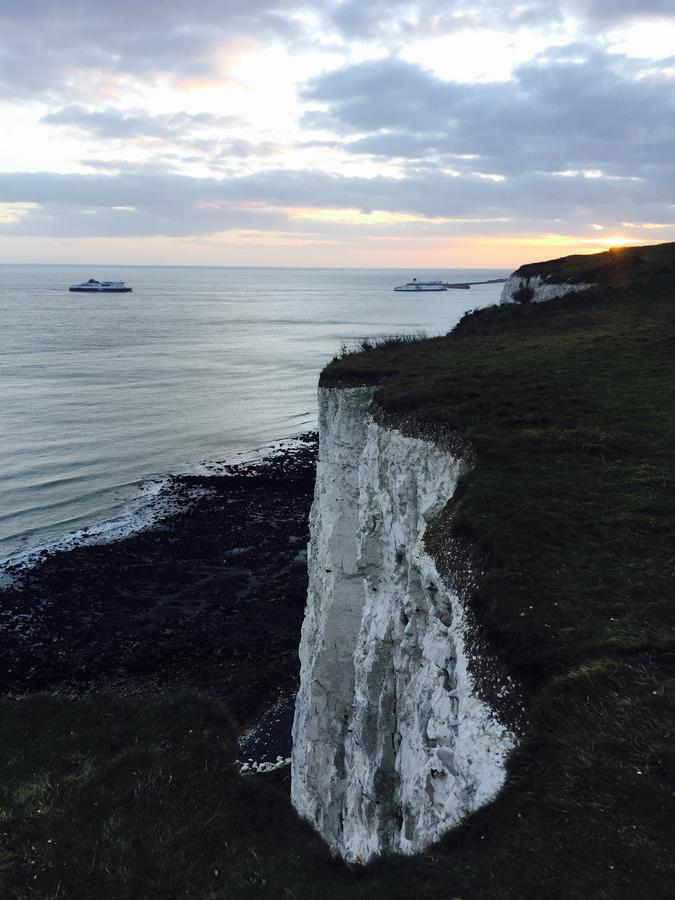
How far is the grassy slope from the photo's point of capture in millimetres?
7262

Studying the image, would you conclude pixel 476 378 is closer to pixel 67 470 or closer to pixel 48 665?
pixel 48 665

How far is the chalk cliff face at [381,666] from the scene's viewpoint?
952 cm

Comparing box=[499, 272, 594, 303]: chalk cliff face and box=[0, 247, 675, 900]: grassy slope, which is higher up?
box=[499, 272, 594, 303]: chalk cliff face

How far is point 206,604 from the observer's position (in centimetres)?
3272

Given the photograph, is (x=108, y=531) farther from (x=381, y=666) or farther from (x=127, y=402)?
(x=127, y=402)

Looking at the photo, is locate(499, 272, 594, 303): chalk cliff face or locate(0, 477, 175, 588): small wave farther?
locate(499, 272, 594, 303): chalk cliff face

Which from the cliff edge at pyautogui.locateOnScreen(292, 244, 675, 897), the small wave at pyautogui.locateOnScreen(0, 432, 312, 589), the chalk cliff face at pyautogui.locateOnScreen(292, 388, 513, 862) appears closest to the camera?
the cliff edge at pyautogui.locateOnScreen(292, 244, 675, 897)

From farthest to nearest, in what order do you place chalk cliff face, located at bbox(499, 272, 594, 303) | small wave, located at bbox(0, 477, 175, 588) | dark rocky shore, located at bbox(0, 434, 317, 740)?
chalk cliff face, located at bbox(499, 272, 594, 303)
small wave, located at bbox(0, 477, 175, 588)
dark rocky shore, located at bbox(0, 434, 317, 740)

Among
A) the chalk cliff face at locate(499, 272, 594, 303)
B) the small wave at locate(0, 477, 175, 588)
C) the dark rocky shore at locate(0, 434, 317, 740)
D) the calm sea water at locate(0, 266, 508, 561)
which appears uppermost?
the chalk cliff face at locate(499, 272, 594, 303)

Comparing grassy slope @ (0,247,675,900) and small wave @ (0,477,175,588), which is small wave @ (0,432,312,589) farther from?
grassy slope @ (0,247,675,900)

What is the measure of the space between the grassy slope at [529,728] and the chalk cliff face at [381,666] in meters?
0.80

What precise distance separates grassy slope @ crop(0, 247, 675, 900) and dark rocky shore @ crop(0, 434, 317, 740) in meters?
2.33

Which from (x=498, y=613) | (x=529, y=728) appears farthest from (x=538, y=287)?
(x=529, y=728)


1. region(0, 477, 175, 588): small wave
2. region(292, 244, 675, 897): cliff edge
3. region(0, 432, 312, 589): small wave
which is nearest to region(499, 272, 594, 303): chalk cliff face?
region(292, 244, 675, 897): cliff edge
